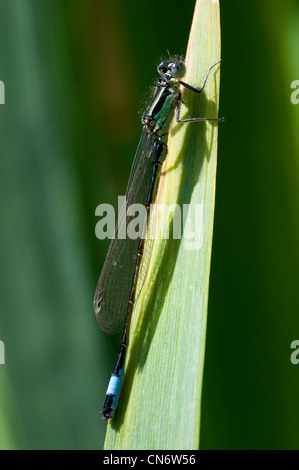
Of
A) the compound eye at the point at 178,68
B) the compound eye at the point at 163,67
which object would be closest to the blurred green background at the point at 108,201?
the compound eye at the point at 163,67

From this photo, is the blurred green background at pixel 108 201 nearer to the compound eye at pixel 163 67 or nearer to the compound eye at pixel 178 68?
the compound eye at pixel 163 67

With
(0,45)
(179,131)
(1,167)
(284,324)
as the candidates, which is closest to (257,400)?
(284,324)

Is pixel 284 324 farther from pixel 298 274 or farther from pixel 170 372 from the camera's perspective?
pixel 170 372

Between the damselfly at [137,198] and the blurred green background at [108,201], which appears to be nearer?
the blurred green background at [108,201]

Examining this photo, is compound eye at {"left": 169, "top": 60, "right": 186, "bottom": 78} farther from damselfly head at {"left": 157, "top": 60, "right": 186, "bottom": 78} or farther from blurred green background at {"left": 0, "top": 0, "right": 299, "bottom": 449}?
blurred green background at {"left": 0, "top": 0, "right": 299, "bottom": 449}

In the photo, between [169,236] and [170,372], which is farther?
[169,236]

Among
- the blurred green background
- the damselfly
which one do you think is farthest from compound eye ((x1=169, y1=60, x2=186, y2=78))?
the blurred green background
